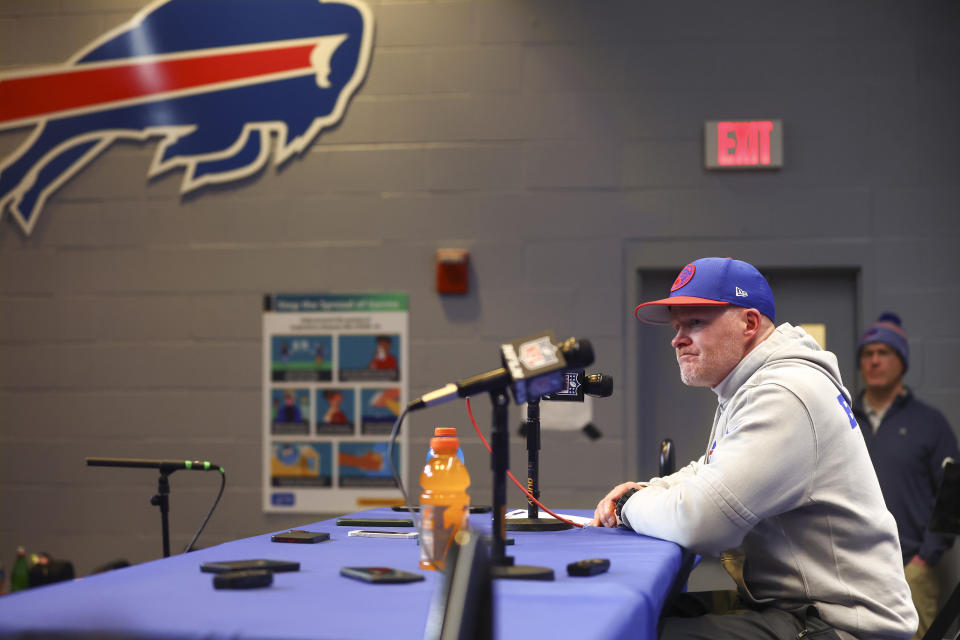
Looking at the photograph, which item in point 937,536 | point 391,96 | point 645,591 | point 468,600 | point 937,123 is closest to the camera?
point 468,600

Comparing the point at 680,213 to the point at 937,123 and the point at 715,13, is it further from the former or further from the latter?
the point at 937,123

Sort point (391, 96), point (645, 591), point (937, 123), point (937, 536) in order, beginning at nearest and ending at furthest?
point (645, 591) < point (937, 536) < point (937, 123) < point (391, 96)

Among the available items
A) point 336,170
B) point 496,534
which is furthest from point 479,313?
point 496,534

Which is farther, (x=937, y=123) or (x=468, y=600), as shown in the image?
(x=937, y=123)

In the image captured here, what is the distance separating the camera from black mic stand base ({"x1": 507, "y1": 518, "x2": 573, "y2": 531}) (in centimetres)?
204

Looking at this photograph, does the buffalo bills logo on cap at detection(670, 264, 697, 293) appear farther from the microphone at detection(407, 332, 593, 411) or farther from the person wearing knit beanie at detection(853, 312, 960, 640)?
the person wearing knit beanie at detection(853, 312, 960, 640)

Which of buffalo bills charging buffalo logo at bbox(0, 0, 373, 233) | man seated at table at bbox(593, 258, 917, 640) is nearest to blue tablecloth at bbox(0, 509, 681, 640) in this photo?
man seated at table at bbox(593, 258, 917, 640)

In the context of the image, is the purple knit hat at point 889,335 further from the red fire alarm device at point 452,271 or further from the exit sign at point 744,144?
the red fire alarm device at point 452,271

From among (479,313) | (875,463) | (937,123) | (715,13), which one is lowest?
(875,463)

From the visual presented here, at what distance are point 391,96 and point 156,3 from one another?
1272 mm

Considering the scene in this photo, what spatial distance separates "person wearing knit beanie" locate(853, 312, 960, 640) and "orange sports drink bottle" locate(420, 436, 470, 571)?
9.15ft

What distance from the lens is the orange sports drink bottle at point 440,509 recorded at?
4.85 feet

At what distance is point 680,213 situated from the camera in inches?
165

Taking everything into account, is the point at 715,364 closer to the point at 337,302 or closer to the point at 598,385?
the point at 598,385
